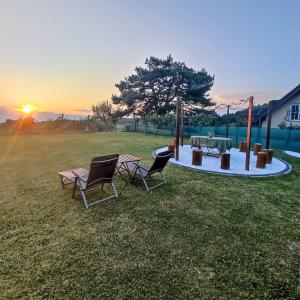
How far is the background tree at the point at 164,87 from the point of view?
24609 millimetres

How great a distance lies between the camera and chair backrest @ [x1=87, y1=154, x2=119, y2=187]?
405cm

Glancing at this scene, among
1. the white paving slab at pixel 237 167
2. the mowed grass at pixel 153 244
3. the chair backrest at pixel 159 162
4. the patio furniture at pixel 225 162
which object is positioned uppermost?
the chair backrest at pixel 159 162

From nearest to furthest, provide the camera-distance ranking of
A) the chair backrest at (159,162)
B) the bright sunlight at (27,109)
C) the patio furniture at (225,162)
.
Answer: the chair backrest at (159,162) → the patio furniture at (225,162) → the bright sunlight at (27,109)

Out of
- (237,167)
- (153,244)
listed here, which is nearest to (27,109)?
(237,167)

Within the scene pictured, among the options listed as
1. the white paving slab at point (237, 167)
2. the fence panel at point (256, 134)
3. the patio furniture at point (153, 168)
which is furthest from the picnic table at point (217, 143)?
the patio furniture at point (153, 168)

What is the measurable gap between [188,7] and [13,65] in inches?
355

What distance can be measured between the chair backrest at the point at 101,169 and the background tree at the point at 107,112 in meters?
21.3

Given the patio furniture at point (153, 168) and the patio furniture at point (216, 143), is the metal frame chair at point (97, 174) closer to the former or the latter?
the patio furniture at point (153, 168)

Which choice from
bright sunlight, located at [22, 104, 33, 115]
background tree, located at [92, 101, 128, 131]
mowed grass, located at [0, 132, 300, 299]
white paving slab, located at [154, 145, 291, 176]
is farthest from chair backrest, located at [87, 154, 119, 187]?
background tree, located at [92, 101, 128, 131]

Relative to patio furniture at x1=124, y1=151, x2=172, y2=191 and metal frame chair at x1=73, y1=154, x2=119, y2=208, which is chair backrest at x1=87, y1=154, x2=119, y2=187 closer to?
metal frame chair at x1=73, y1=154, x2=119, y2=208

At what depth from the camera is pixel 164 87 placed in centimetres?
2541

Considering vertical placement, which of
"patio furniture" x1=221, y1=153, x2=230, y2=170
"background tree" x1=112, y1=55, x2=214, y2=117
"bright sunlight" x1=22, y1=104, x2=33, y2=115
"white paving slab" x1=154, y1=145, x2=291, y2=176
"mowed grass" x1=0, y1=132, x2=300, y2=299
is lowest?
"mowed grass" x1=0, y1=132, x2=300, y2=299

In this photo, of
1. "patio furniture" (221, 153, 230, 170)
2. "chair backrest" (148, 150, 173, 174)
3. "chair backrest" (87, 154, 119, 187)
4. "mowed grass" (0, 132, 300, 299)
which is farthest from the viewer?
"patio furniture" (221, 153, 230, 170)

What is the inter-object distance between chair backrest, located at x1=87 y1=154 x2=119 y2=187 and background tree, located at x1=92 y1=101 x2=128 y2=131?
21.3 meters
